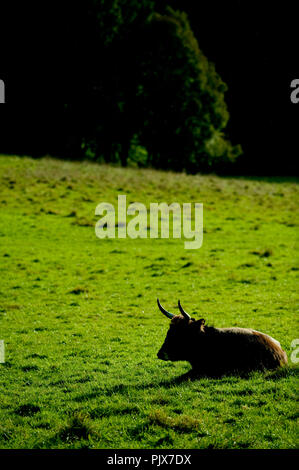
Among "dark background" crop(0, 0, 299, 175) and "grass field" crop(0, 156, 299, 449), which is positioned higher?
"dark background" crop(0, 0, 299, 175)

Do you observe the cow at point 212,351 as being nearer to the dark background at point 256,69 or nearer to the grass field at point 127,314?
the grass field at point 127,314

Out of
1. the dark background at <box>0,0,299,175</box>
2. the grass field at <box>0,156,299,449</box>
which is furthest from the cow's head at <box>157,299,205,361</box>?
the dark background at <box>0,0,299,175</box>

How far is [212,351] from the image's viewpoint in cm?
903

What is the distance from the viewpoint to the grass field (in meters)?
7.30

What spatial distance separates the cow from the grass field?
265 millimetres

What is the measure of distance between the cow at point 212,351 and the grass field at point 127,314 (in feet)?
0.87

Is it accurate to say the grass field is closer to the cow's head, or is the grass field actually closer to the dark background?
the cow's head

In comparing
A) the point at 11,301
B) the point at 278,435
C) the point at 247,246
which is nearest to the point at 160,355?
the point at 278,435

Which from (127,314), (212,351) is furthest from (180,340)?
(127,314)

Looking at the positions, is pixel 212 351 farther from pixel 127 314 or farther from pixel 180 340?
pixel 127 314

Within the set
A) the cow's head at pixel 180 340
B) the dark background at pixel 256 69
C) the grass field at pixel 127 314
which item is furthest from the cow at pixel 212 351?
the dark background at pixel 256 69

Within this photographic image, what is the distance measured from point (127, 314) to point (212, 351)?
4.90 metres

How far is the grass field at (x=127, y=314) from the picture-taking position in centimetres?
730

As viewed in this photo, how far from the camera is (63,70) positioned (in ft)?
148
